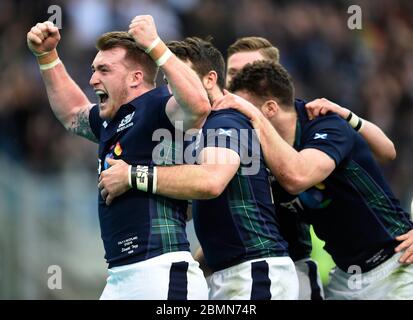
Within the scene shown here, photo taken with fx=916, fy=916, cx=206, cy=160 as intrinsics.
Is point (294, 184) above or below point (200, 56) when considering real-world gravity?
below

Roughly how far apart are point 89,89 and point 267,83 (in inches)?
261

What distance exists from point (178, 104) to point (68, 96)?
64.1 inches

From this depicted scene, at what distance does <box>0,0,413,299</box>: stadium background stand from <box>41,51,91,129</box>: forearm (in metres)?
3.98

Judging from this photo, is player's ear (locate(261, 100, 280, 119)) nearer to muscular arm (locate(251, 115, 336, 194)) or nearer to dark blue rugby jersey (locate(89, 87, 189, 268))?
muscular arm (locate(251, 115, 336, 194))

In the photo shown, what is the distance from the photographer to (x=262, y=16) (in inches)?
580

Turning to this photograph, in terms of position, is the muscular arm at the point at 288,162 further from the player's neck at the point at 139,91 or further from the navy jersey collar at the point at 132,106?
the player's neck at the point at 139,91

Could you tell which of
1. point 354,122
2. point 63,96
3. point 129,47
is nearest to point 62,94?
point 63,96

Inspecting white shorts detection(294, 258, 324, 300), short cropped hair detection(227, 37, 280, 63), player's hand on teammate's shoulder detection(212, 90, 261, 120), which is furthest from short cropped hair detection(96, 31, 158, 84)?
short cropped hair detection(227, 37, 280, 63)

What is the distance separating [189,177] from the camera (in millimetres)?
5605

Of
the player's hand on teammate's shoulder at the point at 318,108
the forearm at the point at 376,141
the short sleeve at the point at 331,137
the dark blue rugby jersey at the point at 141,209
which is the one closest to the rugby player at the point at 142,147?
the dark blue rugby jersey at the point at 141,209

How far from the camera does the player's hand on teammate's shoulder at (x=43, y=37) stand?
645 cm

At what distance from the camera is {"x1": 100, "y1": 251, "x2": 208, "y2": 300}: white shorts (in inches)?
227

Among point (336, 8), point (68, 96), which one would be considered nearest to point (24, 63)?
point (336, 8)

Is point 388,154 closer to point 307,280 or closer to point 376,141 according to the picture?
point 376,141
